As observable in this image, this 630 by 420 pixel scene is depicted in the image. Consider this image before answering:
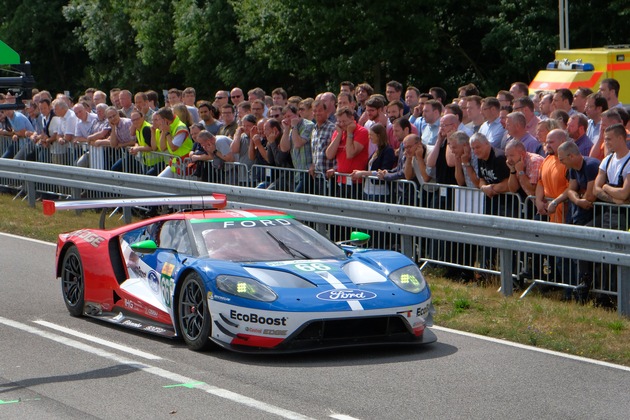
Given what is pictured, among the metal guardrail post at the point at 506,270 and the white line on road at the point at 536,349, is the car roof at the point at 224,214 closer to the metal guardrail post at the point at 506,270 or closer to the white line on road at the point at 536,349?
the white line on road at the point at 536,349

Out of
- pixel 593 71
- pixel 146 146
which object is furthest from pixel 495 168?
pixel 593 71

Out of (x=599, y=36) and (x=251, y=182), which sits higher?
(x=599, y=36)

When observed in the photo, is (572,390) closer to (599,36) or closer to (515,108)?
(515,108)

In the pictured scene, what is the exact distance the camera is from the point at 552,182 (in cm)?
1201

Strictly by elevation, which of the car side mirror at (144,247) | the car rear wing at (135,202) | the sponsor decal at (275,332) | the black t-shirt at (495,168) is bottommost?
the sponsor decal at (275,332)

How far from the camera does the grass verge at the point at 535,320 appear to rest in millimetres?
9914

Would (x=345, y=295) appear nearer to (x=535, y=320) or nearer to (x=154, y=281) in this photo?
(x=154, y=281)

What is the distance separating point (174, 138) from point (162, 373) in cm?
896

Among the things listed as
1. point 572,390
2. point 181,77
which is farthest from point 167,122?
point 181,77

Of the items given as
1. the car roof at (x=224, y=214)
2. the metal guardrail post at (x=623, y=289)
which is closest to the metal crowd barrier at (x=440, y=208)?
the metal guardrail post at (x=623, y=289)

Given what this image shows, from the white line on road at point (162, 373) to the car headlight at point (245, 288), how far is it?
852mm

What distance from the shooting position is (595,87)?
21.2 meters

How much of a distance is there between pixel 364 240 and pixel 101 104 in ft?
34.3

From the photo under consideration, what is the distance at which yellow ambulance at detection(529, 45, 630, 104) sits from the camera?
70.3 feet
